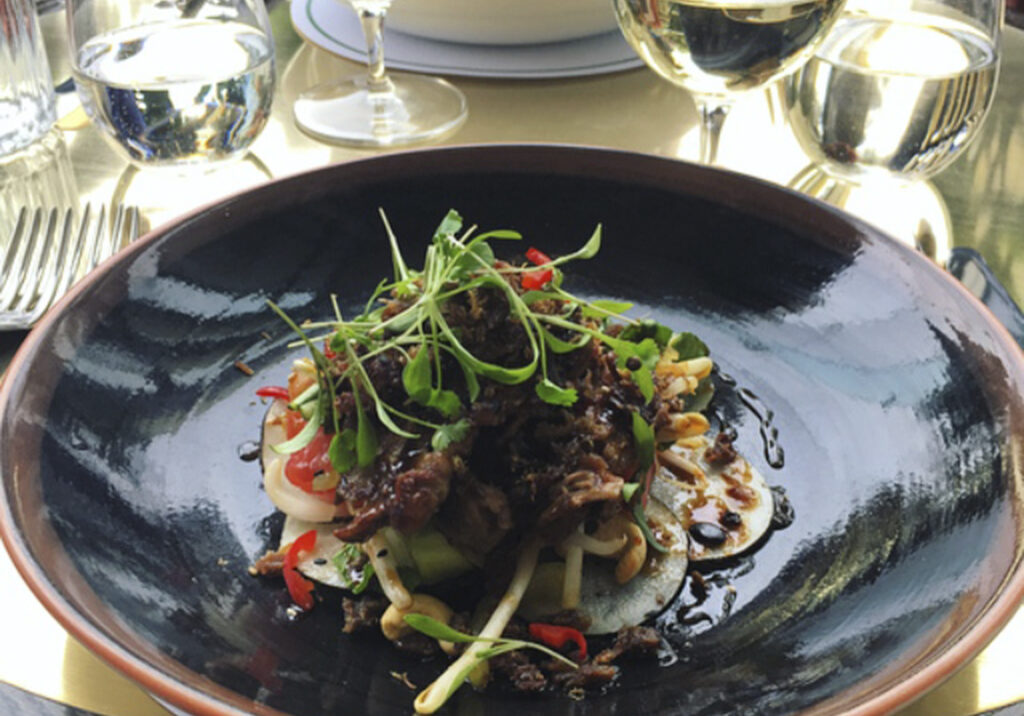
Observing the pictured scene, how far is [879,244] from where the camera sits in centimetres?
165

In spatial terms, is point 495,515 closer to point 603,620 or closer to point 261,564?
point 603,620

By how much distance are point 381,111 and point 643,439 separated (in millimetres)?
1546

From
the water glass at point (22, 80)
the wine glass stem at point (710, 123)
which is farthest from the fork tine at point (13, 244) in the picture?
the wine glass stem at point (710, 123)

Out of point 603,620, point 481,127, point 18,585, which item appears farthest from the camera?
point 481,127

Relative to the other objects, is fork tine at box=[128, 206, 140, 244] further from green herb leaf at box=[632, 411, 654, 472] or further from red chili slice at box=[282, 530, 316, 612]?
green herb leaf at box=[632, 411, 654, 472]

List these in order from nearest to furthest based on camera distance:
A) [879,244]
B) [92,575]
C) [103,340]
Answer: [92,575]
[103,340]
[879,244]

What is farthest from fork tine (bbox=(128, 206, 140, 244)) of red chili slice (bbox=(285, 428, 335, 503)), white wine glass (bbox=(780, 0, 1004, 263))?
white wine glass (bbox=(780, 0, 1004, 263))

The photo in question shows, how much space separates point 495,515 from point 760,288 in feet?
2.23

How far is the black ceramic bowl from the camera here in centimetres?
110

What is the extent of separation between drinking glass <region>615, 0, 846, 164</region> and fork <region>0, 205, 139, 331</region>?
100 centimetres

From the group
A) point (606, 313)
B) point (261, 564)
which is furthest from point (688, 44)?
point (261, 564)

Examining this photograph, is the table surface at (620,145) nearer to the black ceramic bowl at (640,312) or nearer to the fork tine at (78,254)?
the fork tine at (78,254)

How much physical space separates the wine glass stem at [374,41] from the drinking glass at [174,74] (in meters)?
0.27

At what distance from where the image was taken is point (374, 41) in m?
2.58
